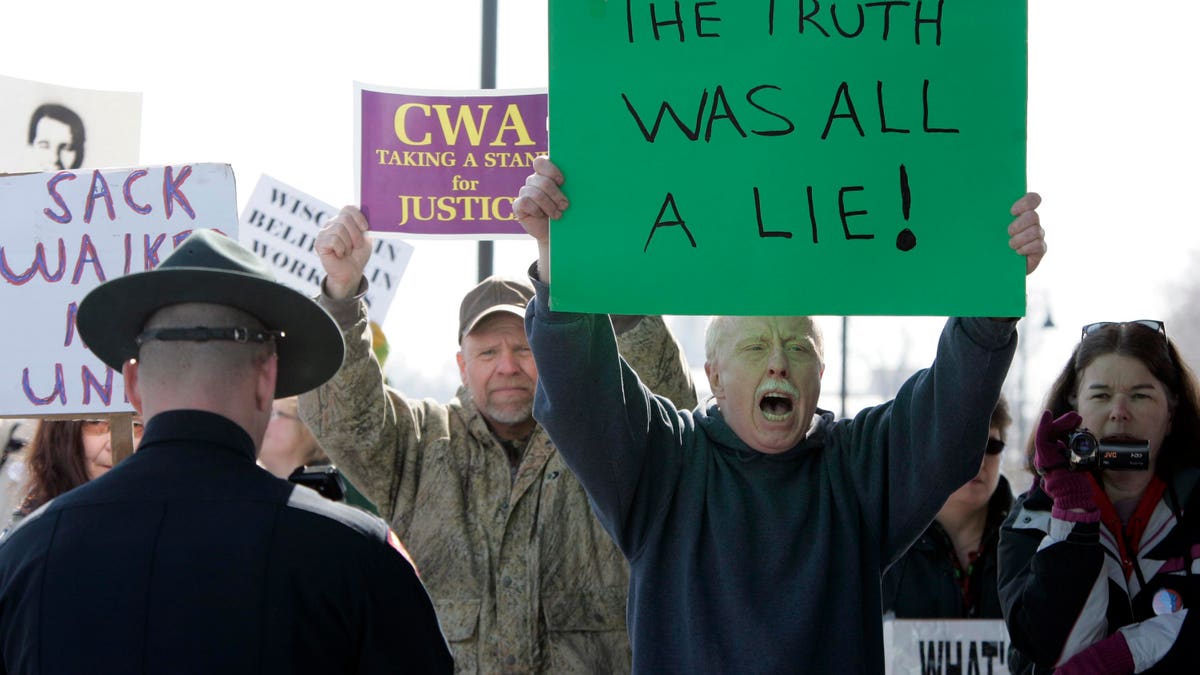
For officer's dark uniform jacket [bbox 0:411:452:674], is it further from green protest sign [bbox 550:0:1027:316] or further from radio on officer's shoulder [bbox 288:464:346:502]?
radio on officer's shoulder [bbox 288:464:346:502]

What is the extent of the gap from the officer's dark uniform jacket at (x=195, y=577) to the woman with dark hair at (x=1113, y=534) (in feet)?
5.92

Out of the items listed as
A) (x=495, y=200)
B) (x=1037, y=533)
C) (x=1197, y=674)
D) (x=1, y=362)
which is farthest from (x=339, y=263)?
(x=1197, y=674)

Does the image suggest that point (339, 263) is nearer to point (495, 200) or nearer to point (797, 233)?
point (495, 200)

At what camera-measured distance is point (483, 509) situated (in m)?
3.67

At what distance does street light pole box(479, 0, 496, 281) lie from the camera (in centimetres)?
498

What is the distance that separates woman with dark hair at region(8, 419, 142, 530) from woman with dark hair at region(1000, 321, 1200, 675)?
2613mm

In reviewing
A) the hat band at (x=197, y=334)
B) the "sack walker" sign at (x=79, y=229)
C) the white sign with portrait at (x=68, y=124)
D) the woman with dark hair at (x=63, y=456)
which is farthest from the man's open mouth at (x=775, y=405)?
the white sign with portrait at (x=68, y=124)

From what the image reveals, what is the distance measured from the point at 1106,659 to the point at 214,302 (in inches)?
90.9

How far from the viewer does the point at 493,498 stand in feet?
12.1

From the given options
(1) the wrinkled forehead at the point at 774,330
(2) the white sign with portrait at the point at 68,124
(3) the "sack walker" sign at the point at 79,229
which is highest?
(2) the white sign with portrait at the point at 68,124

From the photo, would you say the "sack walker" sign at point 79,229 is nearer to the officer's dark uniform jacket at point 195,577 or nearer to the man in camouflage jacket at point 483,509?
the man in camouflage jacket at point 483,509

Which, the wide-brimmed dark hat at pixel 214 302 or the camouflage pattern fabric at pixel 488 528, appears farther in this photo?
the camouflage pattern fabric at pixel 488 528

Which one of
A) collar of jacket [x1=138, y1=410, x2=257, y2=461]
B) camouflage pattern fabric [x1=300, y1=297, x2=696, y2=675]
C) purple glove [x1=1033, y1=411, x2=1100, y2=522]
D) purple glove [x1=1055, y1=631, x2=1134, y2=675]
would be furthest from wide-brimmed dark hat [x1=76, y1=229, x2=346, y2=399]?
purple glove [x1=1055, y1=631, x2=1134, y2=675]

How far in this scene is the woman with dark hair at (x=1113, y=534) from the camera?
314 centimetres
